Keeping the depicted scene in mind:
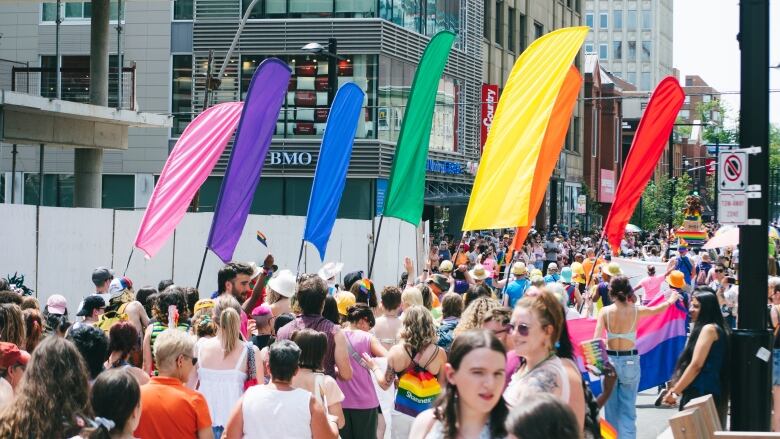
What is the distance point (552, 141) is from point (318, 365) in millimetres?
7055

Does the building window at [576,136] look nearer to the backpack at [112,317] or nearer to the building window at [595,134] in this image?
the building window at [595,134]

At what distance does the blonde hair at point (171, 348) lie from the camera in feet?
22.6

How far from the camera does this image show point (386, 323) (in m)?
10.3

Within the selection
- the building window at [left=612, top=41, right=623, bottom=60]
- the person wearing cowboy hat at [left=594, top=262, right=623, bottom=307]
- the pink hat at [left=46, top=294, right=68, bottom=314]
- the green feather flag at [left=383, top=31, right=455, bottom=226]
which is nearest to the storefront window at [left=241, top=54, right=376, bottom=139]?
the person wearing cowboy hat at [left=594, top=262, right=623, bottom=307]

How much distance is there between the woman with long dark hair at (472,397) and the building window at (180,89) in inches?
1384

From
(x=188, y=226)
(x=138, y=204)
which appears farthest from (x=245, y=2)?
(x=188, y=226)

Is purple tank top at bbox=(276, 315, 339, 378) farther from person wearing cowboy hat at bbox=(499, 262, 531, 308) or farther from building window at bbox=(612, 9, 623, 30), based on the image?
building window at bbox=(612, 9, 623, 30)

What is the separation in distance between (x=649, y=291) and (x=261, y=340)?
1027cm

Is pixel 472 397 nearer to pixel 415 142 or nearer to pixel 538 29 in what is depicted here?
pixel 415 142

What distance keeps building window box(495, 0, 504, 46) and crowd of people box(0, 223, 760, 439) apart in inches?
1587

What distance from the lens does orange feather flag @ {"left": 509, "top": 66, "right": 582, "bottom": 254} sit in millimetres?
13531

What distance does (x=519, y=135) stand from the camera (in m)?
13.7

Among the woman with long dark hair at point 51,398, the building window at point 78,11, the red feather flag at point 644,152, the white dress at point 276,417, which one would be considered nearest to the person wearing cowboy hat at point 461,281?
the red feather flag at point 644,152

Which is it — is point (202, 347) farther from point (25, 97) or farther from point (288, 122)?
point (288, 122)
